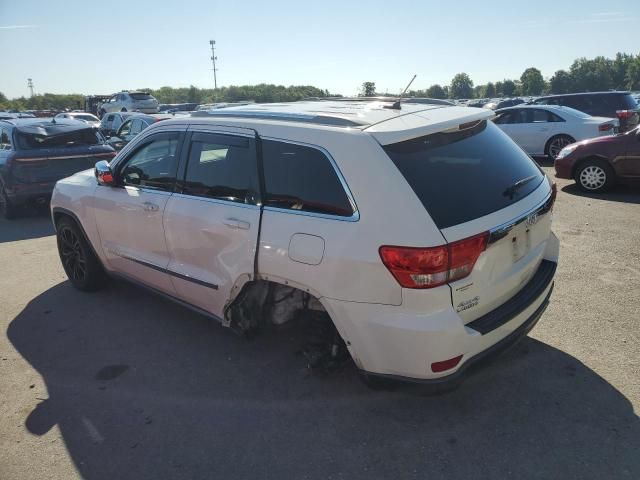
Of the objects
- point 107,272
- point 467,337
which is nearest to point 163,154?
point 107,272

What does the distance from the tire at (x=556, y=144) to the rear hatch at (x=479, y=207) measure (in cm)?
989

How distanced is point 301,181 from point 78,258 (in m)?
3.22

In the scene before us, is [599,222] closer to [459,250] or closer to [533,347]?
[533,347]

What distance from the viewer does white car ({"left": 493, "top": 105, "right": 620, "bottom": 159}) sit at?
1145 cm

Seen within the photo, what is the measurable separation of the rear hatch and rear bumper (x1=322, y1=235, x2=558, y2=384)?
8 cm

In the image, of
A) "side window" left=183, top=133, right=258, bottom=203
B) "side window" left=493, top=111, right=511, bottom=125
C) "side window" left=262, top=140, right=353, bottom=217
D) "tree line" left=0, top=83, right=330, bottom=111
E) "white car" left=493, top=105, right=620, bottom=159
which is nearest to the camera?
"side window" left=262, top=140, right=353, bottom=217

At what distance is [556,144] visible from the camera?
12.0 meters

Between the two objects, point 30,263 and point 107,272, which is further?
point 30,263

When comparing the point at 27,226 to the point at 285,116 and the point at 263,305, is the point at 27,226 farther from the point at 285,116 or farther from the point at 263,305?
the point at 285,116

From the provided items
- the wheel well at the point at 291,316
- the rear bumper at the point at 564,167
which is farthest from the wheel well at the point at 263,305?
the rear bumper at the point at 564,167

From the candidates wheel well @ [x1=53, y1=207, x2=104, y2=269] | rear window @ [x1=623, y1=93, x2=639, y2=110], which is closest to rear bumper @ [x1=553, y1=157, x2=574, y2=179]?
rear window @ [x1=623, y1=93, x2=639, y2=110]

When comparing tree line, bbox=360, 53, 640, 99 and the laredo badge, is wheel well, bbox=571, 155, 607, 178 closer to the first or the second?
the laredo badge

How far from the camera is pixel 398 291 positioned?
251cm

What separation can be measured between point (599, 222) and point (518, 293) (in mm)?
4505
